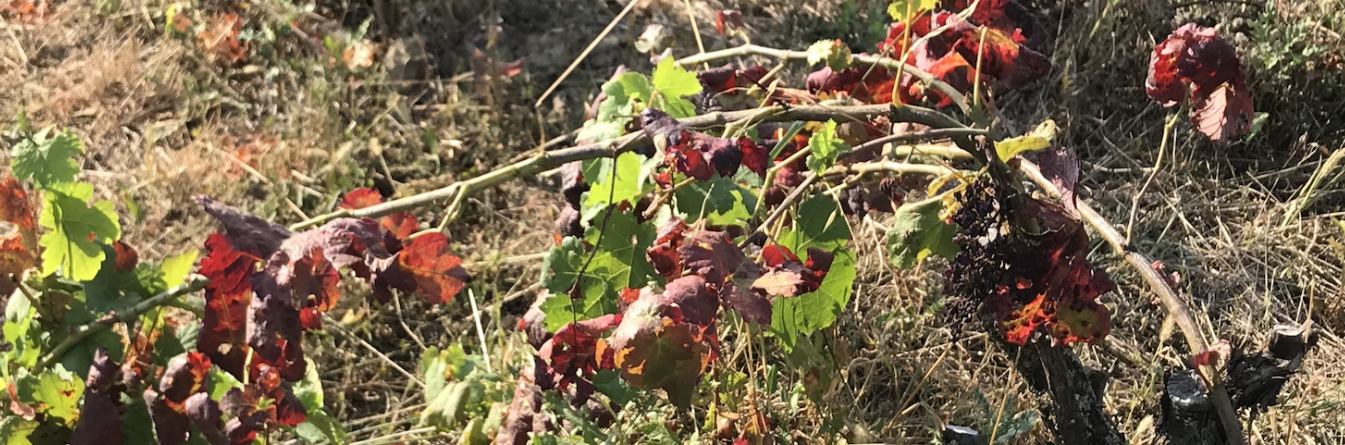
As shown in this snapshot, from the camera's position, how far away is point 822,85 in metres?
1.65

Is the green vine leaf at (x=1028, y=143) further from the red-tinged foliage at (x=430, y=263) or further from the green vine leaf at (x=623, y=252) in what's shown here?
the red-tinged foliage at (x=430, y=263)

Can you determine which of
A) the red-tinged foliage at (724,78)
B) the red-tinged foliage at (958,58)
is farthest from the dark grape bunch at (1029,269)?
the red-tinged foliage at (724,78)

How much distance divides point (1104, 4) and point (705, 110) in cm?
144

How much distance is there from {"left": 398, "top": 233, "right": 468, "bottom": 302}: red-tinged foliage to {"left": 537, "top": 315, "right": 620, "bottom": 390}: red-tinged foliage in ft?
0.68

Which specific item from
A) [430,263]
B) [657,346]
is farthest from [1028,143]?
[430,263]

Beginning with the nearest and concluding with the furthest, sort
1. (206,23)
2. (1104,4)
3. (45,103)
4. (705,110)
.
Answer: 1. (705,110)
2. (1104,4)
3. (45,103)
4. (206,23)

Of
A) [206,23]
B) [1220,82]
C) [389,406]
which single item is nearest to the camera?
[1220,82]

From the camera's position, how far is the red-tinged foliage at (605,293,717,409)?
41.1 inches

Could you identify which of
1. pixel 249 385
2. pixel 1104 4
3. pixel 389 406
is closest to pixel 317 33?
pixel 389 406

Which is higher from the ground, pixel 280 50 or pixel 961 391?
pixel 280 50

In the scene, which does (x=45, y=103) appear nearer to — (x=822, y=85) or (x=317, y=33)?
(x=317, y=33)

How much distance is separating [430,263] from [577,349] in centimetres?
28

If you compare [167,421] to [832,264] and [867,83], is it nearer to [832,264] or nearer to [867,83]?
[832,264]

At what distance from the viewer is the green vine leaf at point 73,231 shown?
130 centimetres
